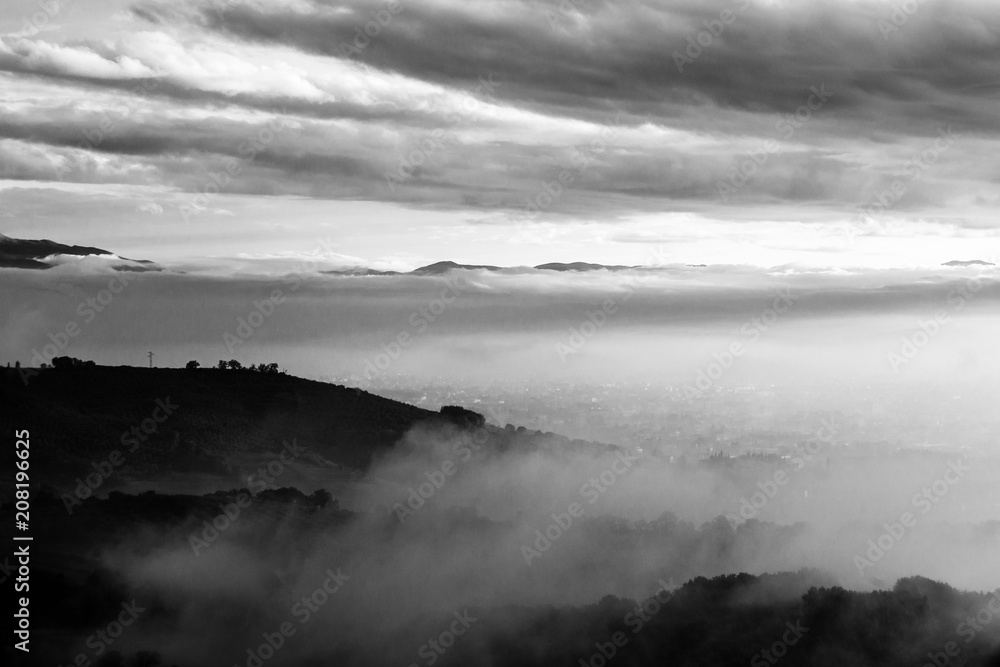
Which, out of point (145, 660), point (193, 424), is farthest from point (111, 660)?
point (193, 424)

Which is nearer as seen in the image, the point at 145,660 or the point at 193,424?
the point at 145,660

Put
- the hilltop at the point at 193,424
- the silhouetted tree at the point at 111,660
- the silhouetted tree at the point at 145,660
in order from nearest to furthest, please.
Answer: the silhouetted tree at the point at 111,660 < the silhouetted tree at the point at 145,660 < the hilltop at the point at 193,424

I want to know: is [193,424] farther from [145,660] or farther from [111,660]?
[111,660]

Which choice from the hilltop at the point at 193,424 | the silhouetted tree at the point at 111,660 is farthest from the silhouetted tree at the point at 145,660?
the hilltop at the point at 193,424

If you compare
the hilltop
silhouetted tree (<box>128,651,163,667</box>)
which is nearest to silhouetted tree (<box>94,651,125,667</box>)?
silhouetted tree (<box>128,651,163,667</box>)

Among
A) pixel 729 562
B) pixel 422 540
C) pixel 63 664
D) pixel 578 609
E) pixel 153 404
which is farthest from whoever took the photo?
pixel 153 404

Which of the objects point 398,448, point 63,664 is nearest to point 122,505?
point 63,664

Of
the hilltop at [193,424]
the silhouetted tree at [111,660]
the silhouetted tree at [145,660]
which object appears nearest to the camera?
the silhouetted tree at [111,660]

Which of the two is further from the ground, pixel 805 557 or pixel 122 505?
pixel 122 505

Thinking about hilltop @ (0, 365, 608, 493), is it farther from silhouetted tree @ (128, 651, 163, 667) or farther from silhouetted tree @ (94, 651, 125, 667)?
silhouetted tree @ (128, 651, 163, 667)

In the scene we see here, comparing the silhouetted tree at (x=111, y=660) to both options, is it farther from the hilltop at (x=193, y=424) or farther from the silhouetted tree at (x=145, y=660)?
the hilltop at (x=193, y=424)

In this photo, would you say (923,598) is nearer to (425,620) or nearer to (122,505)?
(425,620)
